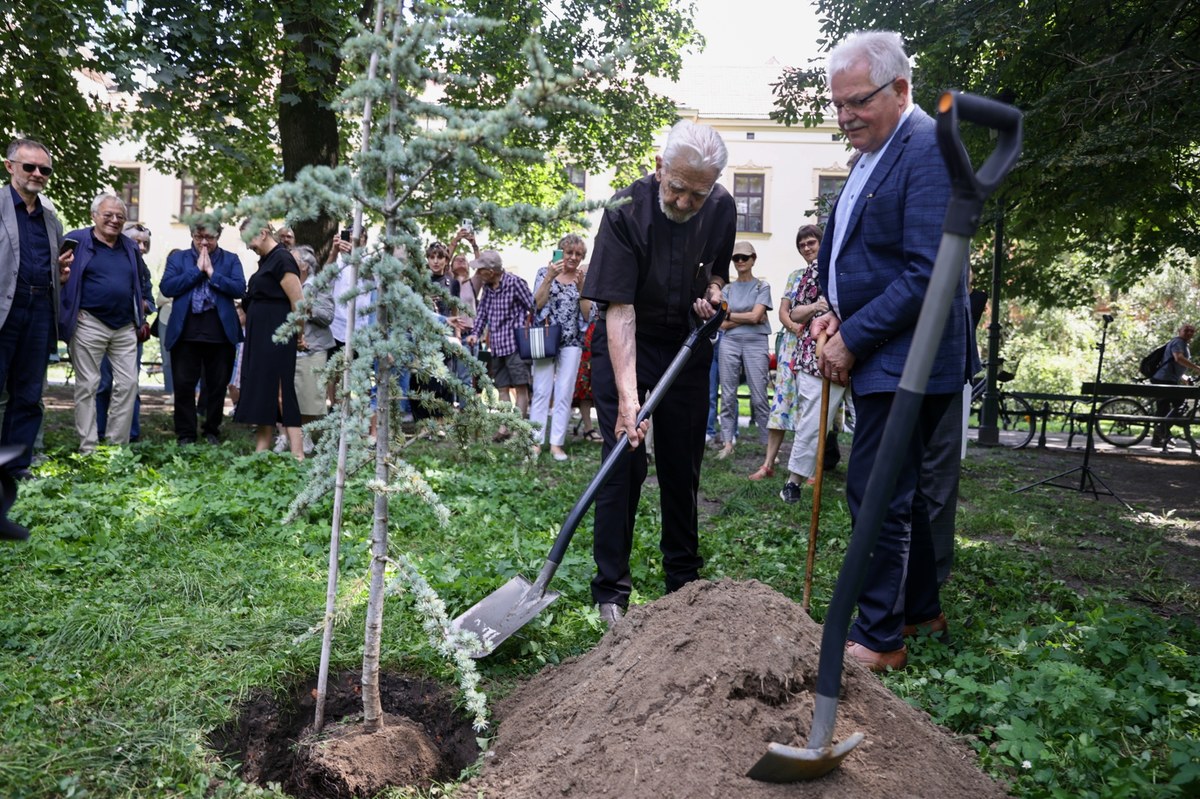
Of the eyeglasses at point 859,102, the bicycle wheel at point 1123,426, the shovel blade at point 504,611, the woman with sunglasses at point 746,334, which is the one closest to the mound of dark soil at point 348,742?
the shovel blade at point 504,611

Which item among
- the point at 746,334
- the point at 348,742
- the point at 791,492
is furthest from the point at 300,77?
the point at 348,742

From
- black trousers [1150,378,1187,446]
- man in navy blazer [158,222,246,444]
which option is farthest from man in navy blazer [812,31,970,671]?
black trousers [1150,378,1187,446]

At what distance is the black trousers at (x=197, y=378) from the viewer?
335 inches

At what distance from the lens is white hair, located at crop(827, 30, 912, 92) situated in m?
3.16

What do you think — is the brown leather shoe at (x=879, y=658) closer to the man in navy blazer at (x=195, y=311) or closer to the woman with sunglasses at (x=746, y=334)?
the woman with sunglasses at (x=746, y=334)

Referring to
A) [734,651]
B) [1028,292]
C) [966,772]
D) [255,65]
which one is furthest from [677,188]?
[1028,292]

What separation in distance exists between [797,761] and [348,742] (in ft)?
4.51

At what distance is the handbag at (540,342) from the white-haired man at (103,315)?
139 inches

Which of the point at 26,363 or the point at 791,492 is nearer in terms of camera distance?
the point at 26,363

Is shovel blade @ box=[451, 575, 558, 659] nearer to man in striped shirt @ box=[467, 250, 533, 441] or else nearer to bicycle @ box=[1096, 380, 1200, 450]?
man in striped shirt @ box=[467, 250, 533, 441]

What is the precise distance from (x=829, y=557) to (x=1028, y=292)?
39.7 feet

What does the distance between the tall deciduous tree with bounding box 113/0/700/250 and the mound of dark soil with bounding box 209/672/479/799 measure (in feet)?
12.3

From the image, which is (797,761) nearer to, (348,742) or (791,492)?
(348,742)

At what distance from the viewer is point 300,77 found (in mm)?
10500
